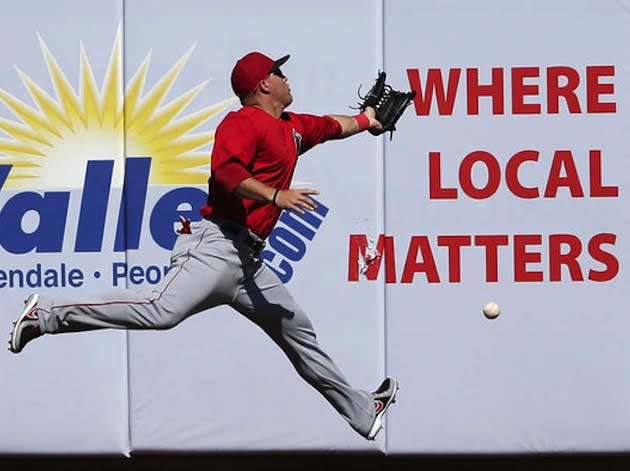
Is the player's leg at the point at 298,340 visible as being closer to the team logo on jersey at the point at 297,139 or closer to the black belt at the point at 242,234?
the black belt at the point at 242,234

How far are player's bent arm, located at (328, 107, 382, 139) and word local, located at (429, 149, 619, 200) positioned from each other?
0.34 m

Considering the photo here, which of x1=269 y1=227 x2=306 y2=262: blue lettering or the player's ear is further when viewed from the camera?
x1=269 y1=227 x2=306 y2=262: blue lettering

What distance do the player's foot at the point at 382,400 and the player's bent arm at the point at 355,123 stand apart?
3.86ft

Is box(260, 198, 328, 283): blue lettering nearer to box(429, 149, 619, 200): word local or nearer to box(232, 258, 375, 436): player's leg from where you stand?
box(232, 258, 375, 436): player's leg

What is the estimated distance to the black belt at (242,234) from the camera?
7.09 m

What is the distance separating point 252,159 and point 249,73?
511 millimetres

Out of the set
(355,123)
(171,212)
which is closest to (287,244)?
(171,212)

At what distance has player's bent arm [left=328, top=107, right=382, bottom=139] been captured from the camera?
25.0 feet

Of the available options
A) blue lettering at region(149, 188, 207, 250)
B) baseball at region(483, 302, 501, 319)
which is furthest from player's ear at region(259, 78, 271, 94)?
baseball at region(483, 302, 501, 319)

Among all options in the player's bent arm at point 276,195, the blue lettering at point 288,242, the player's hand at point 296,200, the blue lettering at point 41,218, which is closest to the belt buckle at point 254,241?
the player's bent arm at point 276,195

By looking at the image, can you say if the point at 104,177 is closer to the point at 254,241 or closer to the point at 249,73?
the point at 249,73

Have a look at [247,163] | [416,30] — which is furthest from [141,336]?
[416,30]

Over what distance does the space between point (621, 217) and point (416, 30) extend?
4.27ft

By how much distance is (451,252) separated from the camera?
7.82 metres
